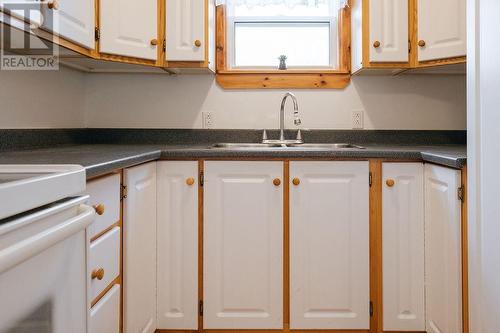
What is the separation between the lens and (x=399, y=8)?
7.12 ft

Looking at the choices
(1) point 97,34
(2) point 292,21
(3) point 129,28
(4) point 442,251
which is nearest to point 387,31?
(2) point 292,21

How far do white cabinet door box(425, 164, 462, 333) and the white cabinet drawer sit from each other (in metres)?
1.21

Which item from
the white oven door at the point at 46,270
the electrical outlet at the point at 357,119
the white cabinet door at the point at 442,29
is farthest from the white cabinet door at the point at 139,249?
the white cabinet door at the point at 442,29

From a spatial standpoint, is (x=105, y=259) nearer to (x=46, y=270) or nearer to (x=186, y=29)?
(x=46, y=270)

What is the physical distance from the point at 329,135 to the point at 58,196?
6.29 feet

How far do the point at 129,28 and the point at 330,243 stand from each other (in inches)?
55.2

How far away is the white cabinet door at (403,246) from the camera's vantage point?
186cm

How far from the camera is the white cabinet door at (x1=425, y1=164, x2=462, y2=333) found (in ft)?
5.00

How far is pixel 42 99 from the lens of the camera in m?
2.05

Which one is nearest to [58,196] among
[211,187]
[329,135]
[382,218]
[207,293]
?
[211,187]

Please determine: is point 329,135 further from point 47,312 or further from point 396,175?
point 47,312

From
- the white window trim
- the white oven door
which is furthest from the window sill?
the white oven door

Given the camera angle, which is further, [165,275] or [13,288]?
[165,275]

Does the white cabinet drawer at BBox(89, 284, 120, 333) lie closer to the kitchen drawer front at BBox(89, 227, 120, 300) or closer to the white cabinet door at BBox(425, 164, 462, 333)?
the kitchen drawer front at BBox(89, 227, 120, 300)
